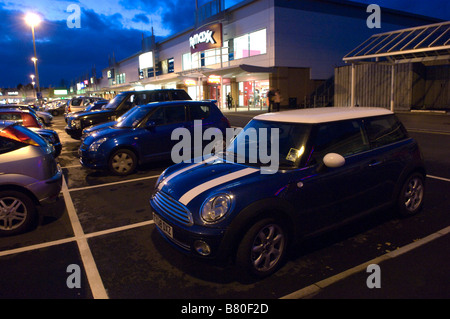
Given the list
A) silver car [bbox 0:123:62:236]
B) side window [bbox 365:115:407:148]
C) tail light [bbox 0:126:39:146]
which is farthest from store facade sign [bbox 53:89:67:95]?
side window [bbox 365:115:407:148]

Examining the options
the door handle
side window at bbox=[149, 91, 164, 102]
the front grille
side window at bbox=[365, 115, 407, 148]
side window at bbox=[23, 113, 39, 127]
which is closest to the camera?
the front grille

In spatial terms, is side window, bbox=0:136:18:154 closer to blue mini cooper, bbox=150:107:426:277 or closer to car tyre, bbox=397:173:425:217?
blue mini cooper, bbox=150:107:426:277

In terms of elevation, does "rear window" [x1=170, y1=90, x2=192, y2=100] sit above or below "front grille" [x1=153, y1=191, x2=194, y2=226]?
above

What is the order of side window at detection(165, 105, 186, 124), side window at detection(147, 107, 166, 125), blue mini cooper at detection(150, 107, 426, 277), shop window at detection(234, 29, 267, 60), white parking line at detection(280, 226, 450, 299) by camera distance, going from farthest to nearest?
shop window at detection(234, 29, 267, 60), side window at detection(165, 105, 186, 124), side window at detection(147, 107, 166, 125), blue mini cooper at detection(150, 107, 426, 277), white parking line at detection(280, 226, 450, 299)

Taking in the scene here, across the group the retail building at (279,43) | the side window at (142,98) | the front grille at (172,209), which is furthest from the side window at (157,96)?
the retail building at (279,43)

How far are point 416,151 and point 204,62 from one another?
3738 cm

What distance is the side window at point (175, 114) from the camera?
8703mm

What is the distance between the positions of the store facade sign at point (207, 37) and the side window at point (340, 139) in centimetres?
3146

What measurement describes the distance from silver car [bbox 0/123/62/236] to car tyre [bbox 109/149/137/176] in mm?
2945

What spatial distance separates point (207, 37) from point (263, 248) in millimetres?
34136

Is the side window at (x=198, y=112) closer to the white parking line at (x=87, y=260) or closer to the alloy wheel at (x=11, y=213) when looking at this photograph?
the white parking line at (x=87, y=260)

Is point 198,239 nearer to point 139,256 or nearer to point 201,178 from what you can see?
point 201,178

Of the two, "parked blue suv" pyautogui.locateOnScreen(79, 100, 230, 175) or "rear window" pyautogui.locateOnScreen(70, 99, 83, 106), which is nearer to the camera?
"parked blue suv" pyautogui.locateOnScreen(79, 100, 230, 175)

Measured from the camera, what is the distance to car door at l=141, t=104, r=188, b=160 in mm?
8305
